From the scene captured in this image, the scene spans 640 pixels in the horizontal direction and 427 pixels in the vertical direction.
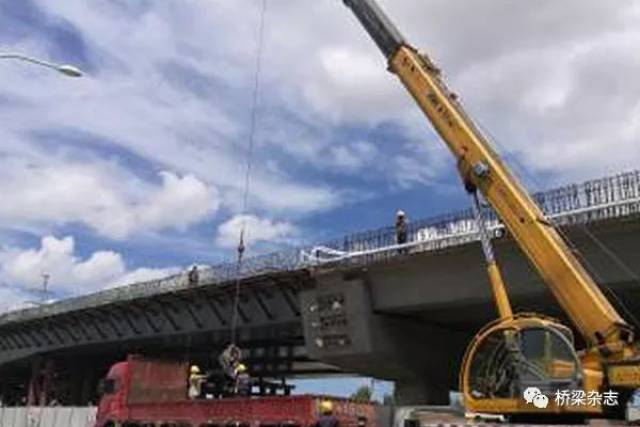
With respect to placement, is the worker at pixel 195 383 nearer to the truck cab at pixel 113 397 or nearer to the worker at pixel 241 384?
the worker at pixel 241 384

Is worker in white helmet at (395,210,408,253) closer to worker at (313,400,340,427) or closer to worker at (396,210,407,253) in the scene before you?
worker at (396,210,407,253)

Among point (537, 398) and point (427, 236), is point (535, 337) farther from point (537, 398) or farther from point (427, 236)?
point (427, 236)

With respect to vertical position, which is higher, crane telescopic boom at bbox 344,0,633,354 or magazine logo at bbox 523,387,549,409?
crane telescopic boom at bbox 344,0,633,354

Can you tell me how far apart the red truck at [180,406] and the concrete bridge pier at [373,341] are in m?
9.80

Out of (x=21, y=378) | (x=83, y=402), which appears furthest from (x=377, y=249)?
(x=21, y=378)

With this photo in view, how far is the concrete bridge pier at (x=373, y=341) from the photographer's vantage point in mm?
41531

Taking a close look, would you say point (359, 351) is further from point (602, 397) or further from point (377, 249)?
point (602, 397)

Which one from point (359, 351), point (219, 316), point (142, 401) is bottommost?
point (142, 401)

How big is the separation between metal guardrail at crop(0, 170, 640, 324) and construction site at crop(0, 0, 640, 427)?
7cm

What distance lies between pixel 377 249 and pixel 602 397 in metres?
22.9

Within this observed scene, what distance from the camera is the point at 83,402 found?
88.7 meters

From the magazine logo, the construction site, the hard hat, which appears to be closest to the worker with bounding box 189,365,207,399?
the construction site

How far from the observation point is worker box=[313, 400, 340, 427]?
22.9 meters

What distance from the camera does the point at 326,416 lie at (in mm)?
23453
